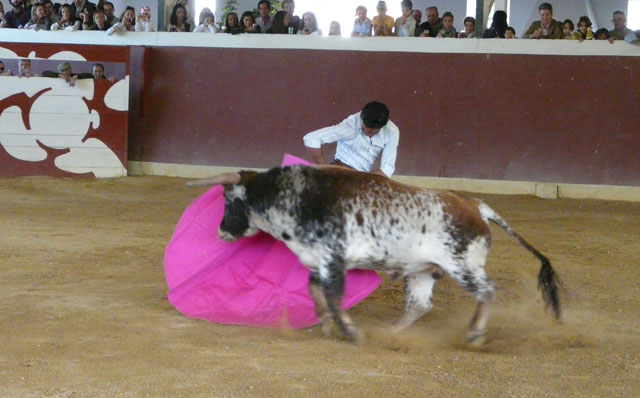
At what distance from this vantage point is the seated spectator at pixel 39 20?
12.1 m

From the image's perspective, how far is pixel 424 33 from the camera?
11117 millimetres

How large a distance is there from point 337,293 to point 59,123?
7.88 meters

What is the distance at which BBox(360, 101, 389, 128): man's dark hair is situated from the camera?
5.17 metres

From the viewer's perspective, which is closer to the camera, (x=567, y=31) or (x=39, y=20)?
(x=567, y=31)

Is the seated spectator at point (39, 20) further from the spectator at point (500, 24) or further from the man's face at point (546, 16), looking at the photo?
the man's face at point (546, 16)

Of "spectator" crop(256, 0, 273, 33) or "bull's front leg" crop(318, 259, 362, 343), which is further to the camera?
"spectator" crop(256, 0, 273, 33)

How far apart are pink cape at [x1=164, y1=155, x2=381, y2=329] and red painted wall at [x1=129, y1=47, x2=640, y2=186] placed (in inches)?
245

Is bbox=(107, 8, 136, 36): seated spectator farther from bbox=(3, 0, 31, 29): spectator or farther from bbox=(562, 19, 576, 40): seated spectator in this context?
bbox=(562, 19, 576, 40): seated spectator

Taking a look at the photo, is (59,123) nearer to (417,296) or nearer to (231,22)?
(231,22)

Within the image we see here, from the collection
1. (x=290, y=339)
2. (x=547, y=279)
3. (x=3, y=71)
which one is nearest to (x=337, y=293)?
(x=290, y=339)

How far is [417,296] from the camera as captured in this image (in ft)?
15.6

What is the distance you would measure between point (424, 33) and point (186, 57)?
302cm

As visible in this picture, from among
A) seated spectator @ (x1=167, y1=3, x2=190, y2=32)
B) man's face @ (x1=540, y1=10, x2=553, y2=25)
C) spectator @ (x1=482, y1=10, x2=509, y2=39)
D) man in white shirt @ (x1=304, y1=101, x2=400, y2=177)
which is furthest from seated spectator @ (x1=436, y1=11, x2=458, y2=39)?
man in white shirt @ (x1=304, y1=101, x2=400, y2=177)

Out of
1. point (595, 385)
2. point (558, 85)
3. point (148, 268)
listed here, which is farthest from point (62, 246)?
point (558, 85)
